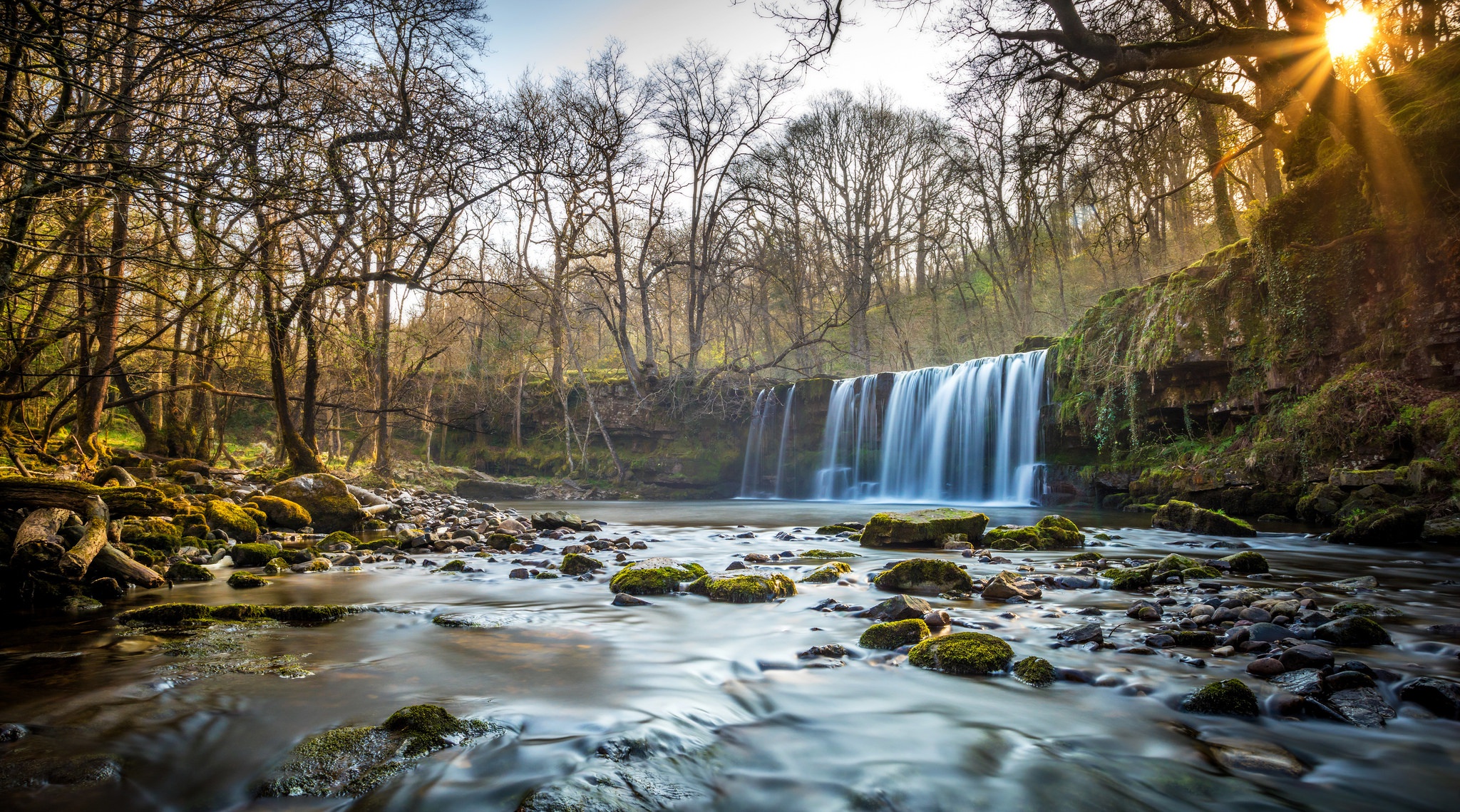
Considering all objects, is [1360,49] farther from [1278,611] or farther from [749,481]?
[749,481]

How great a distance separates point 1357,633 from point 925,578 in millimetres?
2597

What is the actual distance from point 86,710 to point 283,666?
0.78 metres

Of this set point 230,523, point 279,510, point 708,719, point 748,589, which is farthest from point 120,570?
point 708,719

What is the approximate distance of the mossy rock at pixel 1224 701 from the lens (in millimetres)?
2922

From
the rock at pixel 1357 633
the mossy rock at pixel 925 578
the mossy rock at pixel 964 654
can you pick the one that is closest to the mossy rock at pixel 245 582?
the mossy rock at pixel 925 578

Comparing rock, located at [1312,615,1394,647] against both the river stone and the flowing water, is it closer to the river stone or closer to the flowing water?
the flowing water

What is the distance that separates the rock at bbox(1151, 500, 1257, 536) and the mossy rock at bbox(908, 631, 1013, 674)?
7.21m

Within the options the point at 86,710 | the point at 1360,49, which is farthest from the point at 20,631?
the point at 1360,49

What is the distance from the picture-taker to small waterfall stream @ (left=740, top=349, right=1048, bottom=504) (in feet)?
53.9

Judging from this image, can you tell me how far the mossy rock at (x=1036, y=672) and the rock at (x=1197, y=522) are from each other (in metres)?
7.27

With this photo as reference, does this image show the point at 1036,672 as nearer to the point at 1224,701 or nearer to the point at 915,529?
the point at 1224,701

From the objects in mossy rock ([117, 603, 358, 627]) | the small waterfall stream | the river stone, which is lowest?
mossy rock ([117, 603, 358, 627])

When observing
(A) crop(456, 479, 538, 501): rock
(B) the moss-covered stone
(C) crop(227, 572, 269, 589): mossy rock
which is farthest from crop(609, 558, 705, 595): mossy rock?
(A) crop(456, 479, 538, 501): rock

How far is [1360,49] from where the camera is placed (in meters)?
11.4
